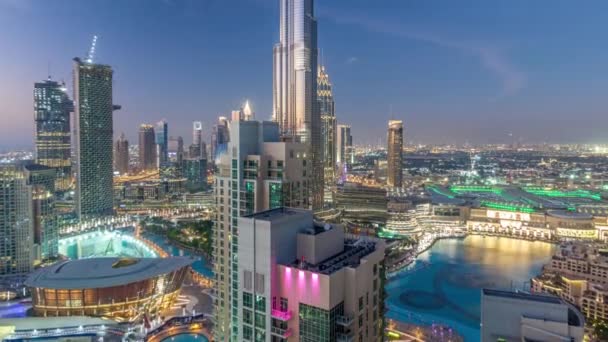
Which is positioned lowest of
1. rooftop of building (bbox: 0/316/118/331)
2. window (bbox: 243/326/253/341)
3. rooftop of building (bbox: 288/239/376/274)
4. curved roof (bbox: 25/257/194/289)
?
rooftop of building (bbox: 0/316/118/331)

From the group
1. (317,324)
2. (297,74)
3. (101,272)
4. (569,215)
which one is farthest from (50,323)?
(569,215)

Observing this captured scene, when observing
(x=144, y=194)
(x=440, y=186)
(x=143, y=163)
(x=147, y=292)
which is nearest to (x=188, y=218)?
(x=144, y=194)

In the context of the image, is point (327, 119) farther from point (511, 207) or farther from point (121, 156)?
point (121, 156)

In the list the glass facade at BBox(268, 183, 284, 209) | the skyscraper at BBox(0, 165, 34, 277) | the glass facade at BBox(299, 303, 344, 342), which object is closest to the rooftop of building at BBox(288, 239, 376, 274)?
the glass facade at BBox(299, 303, 344, 342)

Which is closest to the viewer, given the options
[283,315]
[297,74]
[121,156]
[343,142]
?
[283,315]

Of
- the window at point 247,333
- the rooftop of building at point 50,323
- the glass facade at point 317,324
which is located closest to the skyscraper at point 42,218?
the rooftop of building at point 50,323

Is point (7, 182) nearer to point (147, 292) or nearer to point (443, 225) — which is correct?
point (147, 292)

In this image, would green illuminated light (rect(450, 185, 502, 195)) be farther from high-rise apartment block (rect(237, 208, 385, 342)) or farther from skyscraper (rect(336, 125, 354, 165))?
high-rise apartment block (rect(237, 208, 385, 342))
